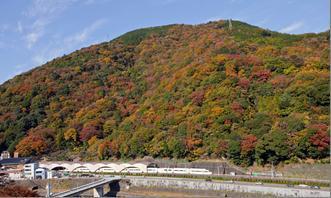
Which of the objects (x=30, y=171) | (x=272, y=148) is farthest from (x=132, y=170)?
(x=272, y=148)

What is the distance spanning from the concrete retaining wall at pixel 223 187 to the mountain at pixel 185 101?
18.5 feet

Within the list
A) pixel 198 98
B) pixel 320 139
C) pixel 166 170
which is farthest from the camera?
pixel 198 98

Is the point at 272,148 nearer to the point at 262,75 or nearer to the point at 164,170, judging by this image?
the point at 164,170

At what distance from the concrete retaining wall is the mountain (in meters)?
5.65

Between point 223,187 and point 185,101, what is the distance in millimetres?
19133

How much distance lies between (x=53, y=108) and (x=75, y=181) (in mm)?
25979

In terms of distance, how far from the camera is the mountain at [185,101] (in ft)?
127

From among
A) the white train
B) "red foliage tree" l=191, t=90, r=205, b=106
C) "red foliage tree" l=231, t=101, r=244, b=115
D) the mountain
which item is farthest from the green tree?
"red foliage tree" l=191, t=90, r=205, b=106

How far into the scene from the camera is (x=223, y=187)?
3269 cm

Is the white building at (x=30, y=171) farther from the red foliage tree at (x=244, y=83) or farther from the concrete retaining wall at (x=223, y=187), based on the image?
the red foliage tree at (x=244, y=83)

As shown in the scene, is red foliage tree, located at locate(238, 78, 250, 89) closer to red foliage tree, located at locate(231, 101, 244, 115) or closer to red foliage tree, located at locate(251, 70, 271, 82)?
red foliage tree, located at locate(251, 70, 271, 82)

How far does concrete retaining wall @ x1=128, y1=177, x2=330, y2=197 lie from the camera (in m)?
Result: 27.5

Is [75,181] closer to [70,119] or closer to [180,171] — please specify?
[180,171]

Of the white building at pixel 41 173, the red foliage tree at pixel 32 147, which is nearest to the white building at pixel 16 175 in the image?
the white building at pixel 41 173
